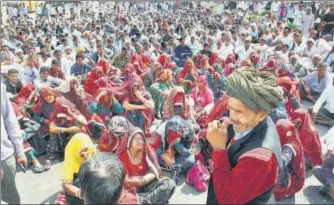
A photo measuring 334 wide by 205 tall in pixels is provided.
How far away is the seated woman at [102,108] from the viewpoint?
4.99 m

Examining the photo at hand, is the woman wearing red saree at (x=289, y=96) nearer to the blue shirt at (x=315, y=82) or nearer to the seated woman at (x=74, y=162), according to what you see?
the blue shirt at (x=315, y=82)

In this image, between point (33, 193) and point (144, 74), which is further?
point (144, 74)

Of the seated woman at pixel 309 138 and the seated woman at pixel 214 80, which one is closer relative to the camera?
the seated woman at pixel 309 138

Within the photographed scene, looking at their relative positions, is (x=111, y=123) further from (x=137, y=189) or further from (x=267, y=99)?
(x=267, y=99)

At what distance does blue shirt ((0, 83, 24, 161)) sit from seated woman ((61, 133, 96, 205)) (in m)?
0.57

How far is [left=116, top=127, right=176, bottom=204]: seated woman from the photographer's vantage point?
3.20 meters

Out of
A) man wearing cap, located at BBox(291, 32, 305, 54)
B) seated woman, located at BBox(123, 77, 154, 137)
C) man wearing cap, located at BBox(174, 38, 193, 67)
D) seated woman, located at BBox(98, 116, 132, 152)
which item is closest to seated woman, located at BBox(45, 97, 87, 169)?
seated woman, located at BBox(123, 77, 154, 137)

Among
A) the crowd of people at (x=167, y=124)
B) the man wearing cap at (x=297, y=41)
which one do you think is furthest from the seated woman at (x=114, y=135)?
the man wearing cap at (x=297, y=41)

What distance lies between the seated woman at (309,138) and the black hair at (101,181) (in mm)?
3100

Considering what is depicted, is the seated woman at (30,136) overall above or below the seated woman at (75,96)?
below

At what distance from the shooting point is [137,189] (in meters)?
3.40

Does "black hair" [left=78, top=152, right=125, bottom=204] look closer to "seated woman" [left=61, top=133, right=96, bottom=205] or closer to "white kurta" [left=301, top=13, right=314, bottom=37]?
"seated woman" [left=61, top=133, right=96, bottom=205]

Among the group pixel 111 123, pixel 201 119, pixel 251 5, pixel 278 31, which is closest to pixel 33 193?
pixel 111 123

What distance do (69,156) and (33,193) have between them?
0.58 meters
